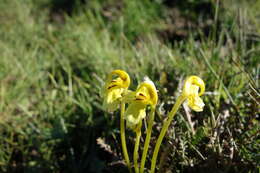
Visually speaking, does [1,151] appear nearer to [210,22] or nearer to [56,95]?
[56,95]

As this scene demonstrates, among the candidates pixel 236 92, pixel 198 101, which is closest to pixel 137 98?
pixel 198 101

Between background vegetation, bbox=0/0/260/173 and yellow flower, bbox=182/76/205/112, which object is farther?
background vegetation, bbox=0/0/260/173

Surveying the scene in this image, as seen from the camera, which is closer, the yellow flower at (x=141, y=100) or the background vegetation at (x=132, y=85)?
the yellow flower at (x=141, y=100)

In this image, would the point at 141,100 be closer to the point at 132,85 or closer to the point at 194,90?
the point at 194,90

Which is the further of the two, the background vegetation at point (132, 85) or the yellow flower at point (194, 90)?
Result: the background vegetation at point (132, 85)
